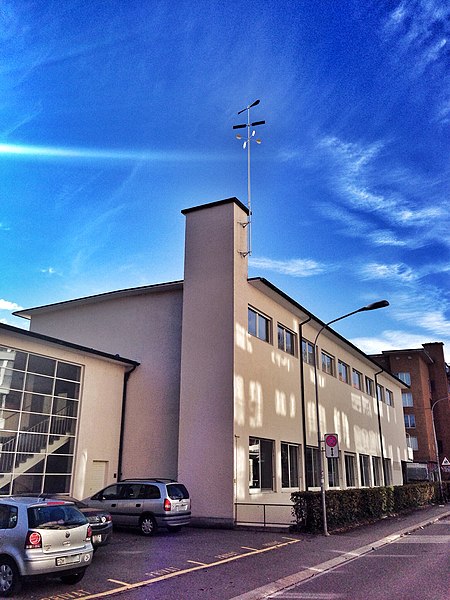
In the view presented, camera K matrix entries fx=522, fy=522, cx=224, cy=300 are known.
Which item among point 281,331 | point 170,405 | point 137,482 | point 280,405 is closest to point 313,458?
point 280,405

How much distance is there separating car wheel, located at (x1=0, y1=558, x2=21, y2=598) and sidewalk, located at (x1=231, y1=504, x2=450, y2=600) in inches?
132

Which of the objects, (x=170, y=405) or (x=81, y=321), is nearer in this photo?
(x=170, y=405)

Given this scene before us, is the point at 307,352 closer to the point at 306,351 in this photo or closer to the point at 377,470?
the point at 306,351

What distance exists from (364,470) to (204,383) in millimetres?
18989

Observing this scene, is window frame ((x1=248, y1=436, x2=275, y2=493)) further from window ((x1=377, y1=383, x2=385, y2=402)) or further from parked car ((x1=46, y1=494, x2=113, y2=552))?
window ((x1=377, y1=383, x2=385, y2=402))

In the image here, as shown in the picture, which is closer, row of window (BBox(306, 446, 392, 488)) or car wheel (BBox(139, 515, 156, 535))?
car wheel (BBox(139, 515, 156, 535))

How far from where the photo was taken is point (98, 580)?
931 centimetres

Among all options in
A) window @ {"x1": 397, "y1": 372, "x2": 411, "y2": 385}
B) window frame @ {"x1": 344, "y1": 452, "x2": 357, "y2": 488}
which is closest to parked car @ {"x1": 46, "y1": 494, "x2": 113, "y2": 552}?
window frame @ {"x1": 344, "y1": 452, "x2": 357, "y2": 488}

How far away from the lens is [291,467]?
74.5 feet

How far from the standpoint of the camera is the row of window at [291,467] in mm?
19703

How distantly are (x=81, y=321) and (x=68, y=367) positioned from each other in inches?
238

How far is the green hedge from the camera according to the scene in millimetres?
16500

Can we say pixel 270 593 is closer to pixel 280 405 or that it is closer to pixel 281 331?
pixel 280 405

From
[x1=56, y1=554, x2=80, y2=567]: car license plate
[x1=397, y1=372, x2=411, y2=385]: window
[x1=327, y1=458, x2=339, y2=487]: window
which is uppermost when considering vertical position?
[x1=397, y1=372, x2=411, y2=385]: window
